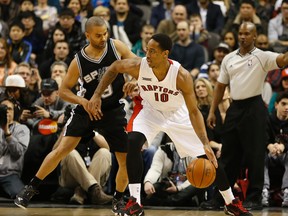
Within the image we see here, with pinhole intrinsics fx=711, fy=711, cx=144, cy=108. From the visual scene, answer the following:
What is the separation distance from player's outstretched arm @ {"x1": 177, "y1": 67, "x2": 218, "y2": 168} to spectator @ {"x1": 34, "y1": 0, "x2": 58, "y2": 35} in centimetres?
627

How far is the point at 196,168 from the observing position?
23.3ft

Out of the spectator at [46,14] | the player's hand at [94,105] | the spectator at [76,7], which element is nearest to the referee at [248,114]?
the player's hand at [94,105]

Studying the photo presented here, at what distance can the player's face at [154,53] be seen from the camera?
7191 mm

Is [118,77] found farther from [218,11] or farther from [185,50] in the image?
[218,11]

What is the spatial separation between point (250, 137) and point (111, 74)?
211 centimetres

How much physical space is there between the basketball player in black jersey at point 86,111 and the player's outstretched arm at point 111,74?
0.31m

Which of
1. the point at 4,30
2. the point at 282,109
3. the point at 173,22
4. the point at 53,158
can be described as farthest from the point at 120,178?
the point at 4,30

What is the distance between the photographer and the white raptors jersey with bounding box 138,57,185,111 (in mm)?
7355

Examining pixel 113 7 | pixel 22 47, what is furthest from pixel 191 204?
pixel 113 7

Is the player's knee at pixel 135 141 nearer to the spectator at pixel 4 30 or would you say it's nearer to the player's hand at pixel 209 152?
the player's hand at pixel 209 152

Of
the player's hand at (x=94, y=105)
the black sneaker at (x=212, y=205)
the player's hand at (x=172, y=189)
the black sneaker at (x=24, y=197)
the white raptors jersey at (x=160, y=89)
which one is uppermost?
the white raptors jersey at (x=160, y=89)

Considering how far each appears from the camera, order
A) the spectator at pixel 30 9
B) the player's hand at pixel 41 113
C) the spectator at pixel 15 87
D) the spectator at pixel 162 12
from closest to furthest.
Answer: the player's hand at pixel 41 113, the spectator at pixel 15 87, the spectator at pixel 30 9, the spectator at pixel 162 12

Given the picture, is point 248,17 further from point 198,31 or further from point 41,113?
point 41,113

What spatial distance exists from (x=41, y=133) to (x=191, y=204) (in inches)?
88.3
